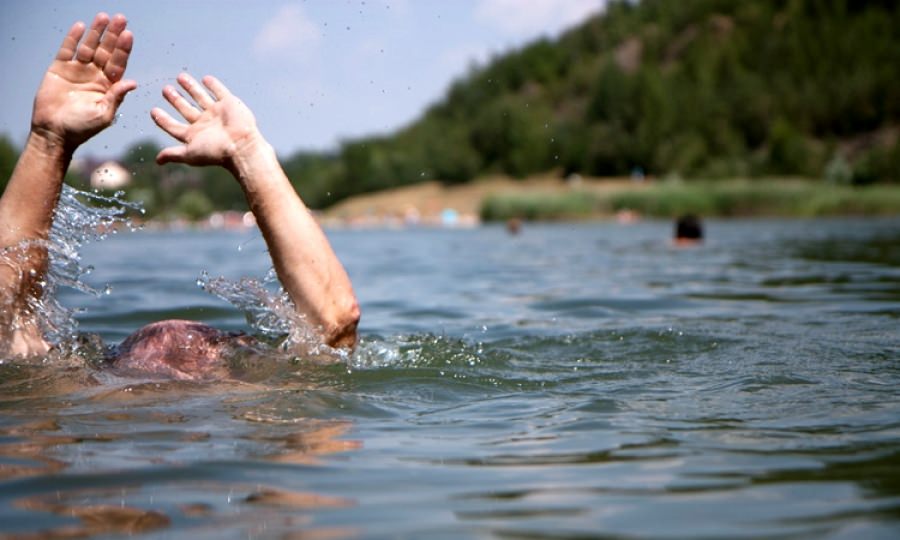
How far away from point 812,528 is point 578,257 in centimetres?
1318

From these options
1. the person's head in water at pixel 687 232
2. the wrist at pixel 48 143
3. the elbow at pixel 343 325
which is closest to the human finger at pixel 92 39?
the wrist at pixel 48 143

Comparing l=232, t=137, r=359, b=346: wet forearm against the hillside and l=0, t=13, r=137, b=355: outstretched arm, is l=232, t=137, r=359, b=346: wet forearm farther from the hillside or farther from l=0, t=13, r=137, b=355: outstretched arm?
the hillside

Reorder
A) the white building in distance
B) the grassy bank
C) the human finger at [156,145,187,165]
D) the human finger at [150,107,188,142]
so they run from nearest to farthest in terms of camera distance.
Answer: the human finger at [156,145,187,165]
the human finger at [150,107,188,142]
the white building in distance
the grassy bank

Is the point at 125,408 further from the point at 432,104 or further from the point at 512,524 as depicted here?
the point at 432,104

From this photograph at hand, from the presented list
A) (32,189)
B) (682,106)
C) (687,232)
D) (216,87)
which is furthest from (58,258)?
(682,106)

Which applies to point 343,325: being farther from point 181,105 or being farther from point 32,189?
point 32,189

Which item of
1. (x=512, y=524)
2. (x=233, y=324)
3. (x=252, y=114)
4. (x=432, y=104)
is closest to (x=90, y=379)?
(x=252, y=114)

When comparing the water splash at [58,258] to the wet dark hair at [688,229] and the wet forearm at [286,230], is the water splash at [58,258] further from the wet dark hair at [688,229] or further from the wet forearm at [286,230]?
the wet dark hair at [688,229]

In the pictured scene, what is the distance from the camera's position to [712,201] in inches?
1555

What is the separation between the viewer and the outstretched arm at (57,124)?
13.0ft

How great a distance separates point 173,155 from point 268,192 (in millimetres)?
347

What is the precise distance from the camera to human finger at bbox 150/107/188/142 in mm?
3897

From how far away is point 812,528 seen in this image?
2.31 meters

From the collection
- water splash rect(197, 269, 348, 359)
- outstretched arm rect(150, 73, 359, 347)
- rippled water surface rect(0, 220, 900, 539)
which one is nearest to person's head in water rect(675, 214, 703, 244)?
rippled water surface rect(0, 220, 900, 539)
